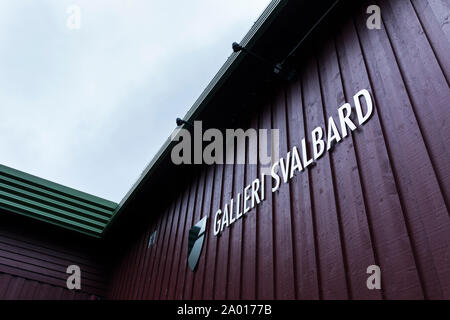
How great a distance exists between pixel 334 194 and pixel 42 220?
5424 mm

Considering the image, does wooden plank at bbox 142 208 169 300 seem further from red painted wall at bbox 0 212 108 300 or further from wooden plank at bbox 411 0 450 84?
wooden plank at bbox 411 0 450 84

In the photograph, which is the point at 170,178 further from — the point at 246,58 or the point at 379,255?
the point at 379,255

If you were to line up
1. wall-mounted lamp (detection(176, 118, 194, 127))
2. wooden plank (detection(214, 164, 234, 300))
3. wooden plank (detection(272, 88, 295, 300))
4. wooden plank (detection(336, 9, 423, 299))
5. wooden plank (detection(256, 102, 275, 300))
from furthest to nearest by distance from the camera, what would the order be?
wall-mounted lamp (detection(176, 118, 194, 127))
wooden plank (detection(214, 164, 234, 300))
wooden plank (detection(256, 102, 275, 300))
wooden plank (detection(272, 88, 295, 300))
wooden plank (detection(336, 9, 423, 299))

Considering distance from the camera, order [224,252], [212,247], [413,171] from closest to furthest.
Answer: [413,171] → [224,252] → [212,247]

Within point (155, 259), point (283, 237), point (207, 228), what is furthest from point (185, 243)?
point (283, 237)

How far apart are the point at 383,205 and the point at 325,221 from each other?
48cm

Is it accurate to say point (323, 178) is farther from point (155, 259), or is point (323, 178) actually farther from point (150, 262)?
point (150, 262)

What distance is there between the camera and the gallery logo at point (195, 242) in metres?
4.33

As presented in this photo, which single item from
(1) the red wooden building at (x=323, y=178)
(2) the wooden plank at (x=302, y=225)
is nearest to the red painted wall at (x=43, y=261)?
(1) the red wooden building at (x=323, y=178)

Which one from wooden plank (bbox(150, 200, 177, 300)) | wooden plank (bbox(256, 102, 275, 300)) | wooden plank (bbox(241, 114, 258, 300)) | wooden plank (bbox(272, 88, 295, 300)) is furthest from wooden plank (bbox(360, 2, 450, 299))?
wooden plank (bbox(150, 200, 177, 300))

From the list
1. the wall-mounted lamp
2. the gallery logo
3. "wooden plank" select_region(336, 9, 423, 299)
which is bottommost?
"wooden plank" select_region(336, 9, 423, 299)

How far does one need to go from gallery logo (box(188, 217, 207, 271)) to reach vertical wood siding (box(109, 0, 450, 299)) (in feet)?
0.86

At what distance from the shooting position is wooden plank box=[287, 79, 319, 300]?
2.59 meters

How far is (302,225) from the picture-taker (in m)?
2.87
